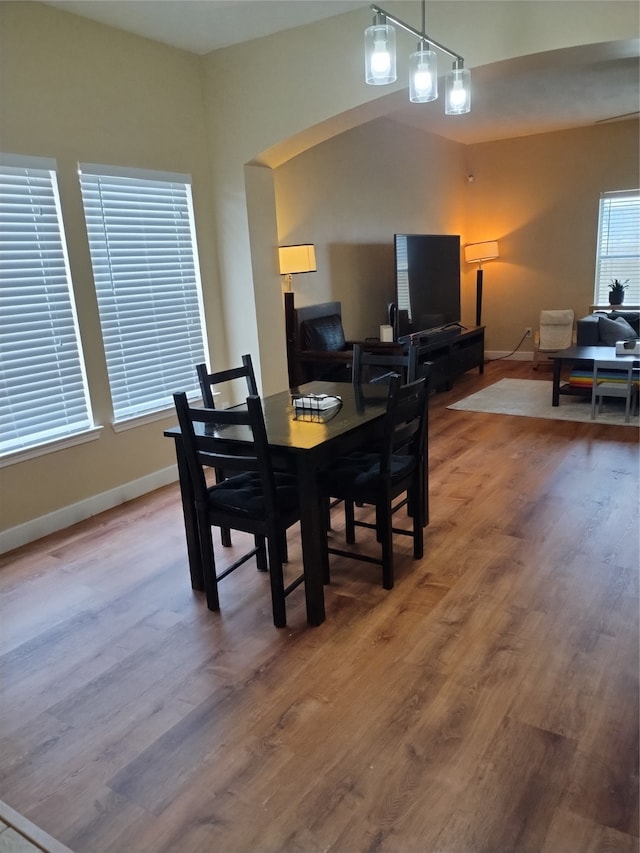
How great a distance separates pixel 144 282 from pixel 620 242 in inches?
244

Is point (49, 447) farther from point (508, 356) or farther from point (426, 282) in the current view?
point (508, 356)

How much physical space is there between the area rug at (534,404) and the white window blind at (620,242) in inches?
78.8

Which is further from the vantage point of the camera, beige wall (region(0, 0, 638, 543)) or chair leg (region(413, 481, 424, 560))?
beige wall (region(0, 0, 638, 543))

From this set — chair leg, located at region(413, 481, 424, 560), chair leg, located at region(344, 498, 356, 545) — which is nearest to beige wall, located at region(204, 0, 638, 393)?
chair leg, located at region(344, 498, 356, 545)

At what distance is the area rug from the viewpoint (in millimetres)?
5277

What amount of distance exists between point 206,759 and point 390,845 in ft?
1.97

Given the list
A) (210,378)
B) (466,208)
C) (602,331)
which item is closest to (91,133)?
(210,378)

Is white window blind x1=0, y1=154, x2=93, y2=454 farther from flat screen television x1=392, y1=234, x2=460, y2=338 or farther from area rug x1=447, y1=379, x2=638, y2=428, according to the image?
area rug x1=447, y1=379, x2=638, y2=428

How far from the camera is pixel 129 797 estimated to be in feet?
5.54

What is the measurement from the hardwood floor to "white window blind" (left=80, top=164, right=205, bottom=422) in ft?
3.85

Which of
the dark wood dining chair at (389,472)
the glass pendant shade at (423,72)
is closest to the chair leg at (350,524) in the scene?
the dark wood dining chair at (389,472)

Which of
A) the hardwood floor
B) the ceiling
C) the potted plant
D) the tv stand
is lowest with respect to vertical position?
the hardwood floor

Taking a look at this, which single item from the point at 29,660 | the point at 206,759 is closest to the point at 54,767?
the point at 206,759

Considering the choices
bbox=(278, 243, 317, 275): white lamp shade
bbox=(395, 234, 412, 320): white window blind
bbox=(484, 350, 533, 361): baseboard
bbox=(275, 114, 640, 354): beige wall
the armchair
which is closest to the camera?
bbox=(278, 243, 317, 275): white lamp shade
